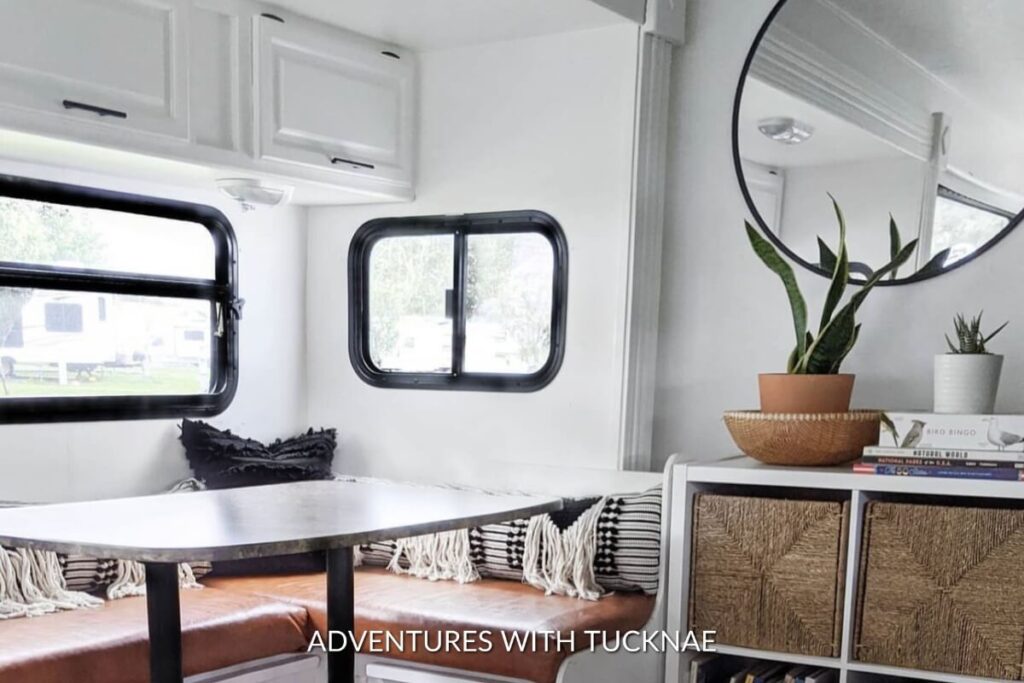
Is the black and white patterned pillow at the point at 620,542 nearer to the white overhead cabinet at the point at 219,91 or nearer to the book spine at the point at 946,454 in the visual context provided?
the book spine at the point at 946,454

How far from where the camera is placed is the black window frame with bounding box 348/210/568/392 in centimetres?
294

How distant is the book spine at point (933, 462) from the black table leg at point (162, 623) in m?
1.49

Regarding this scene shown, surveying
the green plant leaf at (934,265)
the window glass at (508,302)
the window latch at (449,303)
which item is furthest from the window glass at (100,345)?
the green plant leaf at (934,265)

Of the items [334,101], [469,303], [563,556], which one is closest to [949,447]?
[563,556]

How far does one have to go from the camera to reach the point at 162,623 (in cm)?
176

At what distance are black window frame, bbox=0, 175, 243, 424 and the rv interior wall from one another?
1.43 meters

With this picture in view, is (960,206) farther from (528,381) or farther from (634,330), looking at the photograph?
(528,381)

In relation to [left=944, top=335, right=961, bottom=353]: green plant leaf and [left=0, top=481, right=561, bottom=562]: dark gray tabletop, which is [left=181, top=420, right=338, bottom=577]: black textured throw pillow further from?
[left=944, top=335, right=961, bottom=353]: green plant leaf

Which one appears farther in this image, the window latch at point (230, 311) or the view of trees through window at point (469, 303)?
the window latch at point (230, 311)

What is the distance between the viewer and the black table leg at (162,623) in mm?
1760

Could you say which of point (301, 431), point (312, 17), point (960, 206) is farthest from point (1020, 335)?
point (301, 431)

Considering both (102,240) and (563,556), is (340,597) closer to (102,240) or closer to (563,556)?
(563,556)

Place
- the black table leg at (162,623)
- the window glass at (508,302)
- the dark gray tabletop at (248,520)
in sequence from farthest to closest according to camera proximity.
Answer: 1. the window glass at (508,302)
2. the black table leg at (162,623)
3. the dark gray tabletop at (248,520)

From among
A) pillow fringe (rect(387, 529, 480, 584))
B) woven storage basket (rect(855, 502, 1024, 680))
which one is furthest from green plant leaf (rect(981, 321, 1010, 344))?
pillow fringe (rect(387, 529, 480, 584))
